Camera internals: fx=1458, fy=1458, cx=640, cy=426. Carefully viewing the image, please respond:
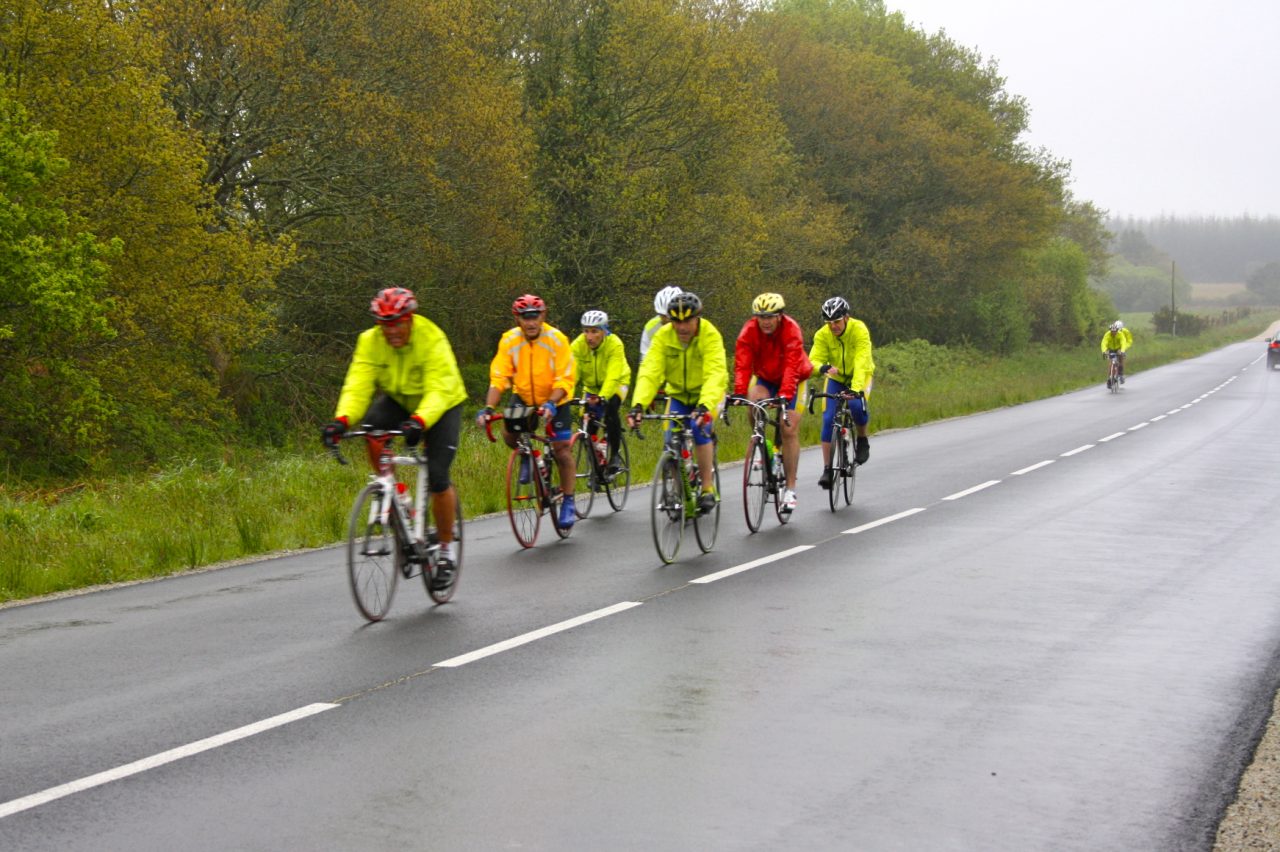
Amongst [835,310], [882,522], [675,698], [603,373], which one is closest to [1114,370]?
[835,310]

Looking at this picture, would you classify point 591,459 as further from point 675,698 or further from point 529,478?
point 675,698

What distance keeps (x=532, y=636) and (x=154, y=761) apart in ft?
8.93

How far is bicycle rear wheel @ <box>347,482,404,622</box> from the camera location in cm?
812

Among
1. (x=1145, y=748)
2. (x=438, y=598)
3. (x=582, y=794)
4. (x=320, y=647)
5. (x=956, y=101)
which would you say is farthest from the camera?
(x=956, y=101)

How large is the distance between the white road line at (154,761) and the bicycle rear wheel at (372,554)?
6.15 feet

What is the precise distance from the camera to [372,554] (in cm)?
827

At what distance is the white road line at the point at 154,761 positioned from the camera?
16.2 feet

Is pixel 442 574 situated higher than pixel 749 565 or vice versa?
pixel 442 574

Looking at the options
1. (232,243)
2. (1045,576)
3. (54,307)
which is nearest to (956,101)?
(232,243)

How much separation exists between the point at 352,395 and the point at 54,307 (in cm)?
1335

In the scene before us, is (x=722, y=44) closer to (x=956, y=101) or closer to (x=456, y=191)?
(x=456, y=191)

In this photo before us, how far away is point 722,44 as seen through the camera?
38.4m

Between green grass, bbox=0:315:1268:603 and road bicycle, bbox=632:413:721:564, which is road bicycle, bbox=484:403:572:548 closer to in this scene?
road bicycle, bbox=632:413:721:564

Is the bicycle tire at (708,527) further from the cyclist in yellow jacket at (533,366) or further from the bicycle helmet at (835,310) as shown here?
the bicycle helmet at (835,310)
